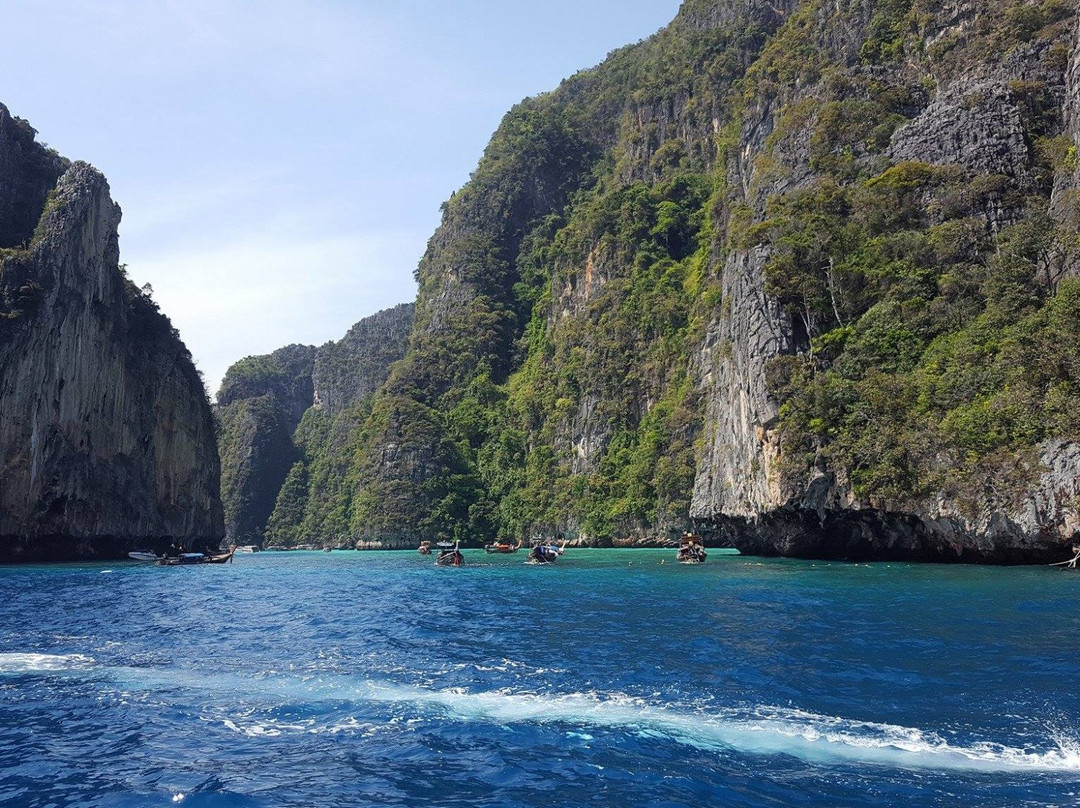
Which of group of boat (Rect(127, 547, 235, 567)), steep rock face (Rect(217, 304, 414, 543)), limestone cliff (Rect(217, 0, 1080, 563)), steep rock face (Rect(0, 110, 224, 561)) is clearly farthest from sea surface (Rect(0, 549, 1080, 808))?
steep rock face (Rect(217, 304, 414, 543))

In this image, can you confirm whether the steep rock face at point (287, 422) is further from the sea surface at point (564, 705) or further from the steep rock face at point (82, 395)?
the sea surface at point (564, 705)

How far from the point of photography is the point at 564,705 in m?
12.1

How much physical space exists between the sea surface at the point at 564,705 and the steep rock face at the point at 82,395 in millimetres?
38042

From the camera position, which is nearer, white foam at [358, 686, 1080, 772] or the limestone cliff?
white foam at [358, 686, 1080, 772]

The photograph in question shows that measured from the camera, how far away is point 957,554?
37.1 metres

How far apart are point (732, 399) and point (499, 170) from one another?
97.8 meters

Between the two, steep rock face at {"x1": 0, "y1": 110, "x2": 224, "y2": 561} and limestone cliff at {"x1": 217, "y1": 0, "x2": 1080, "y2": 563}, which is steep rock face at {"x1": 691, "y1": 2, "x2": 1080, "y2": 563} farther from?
steep rock face at {"x1": 0, "y1": 110, "x2": 224, "y2": 561}

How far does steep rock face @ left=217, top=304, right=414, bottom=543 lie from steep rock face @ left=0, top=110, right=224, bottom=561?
72.3 meters

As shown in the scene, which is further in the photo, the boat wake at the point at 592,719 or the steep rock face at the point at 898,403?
the steep rock face at the point at 898,403

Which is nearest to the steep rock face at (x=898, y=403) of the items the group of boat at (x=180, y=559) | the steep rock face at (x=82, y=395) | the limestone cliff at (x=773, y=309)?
the limestone cliff at (x=773, y=309)

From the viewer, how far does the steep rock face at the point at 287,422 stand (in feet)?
524

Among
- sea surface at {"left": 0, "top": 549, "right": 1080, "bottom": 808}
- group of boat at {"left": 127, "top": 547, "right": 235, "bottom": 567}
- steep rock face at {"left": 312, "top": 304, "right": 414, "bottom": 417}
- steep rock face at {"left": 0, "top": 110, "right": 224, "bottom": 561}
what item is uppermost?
steep rock face at {"left": 312, "top": 304, "right": 414, "bottom": 417}

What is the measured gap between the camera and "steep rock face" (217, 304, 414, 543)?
160 metres

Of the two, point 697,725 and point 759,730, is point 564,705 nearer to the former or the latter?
point 697,725
